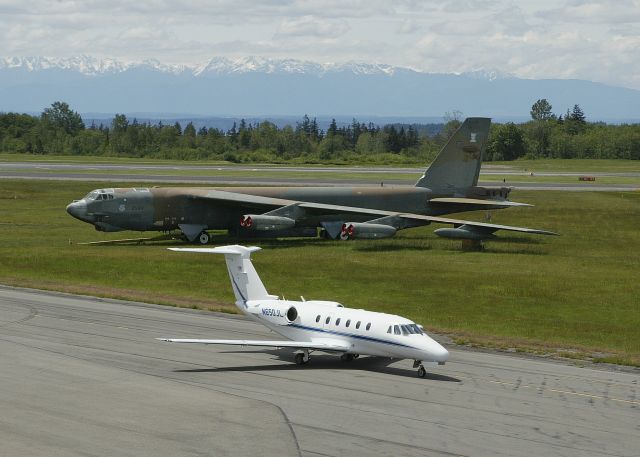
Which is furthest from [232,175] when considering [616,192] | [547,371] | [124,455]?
[124,455]

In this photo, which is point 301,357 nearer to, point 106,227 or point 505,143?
point 106,227

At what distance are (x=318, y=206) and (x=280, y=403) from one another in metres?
34.1

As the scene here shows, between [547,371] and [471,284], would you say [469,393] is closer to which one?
[547,371]

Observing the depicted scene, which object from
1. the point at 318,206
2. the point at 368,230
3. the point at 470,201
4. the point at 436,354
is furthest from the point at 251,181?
the point at 436,354

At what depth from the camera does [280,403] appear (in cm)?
2595

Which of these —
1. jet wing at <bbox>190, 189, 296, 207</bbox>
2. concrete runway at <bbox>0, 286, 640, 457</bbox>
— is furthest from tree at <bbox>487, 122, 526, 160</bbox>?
concrete runway at <bbox>0, 286, 640, 457</bbox>

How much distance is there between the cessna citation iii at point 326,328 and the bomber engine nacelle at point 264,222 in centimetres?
2565

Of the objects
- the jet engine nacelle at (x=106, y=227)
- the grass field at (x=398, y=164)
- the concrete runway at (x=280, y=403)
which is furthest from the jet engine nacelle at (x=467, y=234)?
the grass field at (x=398, y=164)

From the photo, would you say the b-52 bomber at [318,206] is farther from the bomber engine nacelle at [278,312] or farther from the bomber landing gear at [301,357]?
the bomber landing gear at [301,357]

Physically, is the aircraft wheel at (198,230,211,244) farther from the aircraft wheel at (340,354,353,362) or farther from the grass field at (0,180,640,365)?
the aircraft wheel at (340,354,353,362)

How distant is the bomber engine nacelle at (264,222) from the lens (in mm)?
58312

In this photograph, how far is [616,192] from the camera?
323 ft

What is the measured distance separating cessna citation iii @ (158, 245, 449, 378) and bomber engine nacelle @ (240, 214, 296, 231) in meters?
25.7

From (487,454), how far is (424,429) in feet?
7.43
